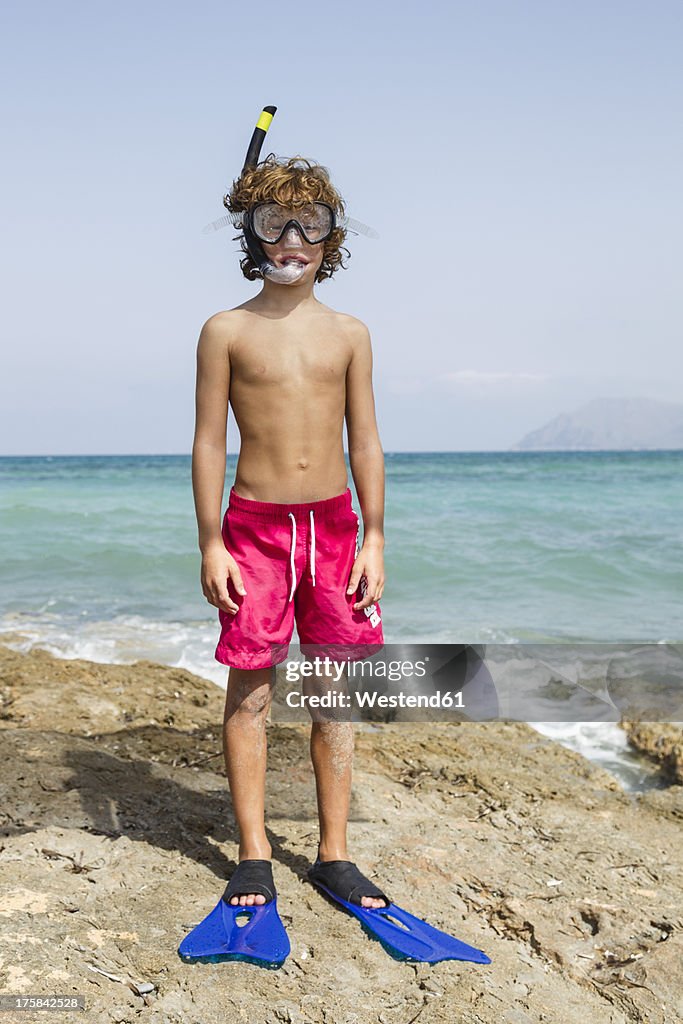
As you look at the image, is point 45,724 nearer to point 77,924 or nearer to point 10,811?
point 10,811

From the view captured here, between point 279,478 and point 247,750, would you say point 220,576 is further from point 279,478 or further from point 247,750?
point 247,750

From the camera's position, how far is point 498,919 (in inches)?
103

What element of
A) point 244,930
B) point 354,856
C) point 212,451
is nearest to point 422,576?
point 354,856

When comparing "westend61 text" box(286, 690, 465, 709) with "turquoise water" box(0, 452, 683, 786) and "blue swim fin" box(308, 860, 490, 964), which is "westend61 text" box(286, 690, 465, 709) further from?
"blue swim fin" box(308, 860, 490, 964)

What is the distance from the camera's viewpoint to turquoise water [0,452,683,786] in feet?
24.2

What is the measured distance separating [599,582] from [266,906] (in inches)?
311

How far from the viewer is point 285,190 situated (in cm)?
254

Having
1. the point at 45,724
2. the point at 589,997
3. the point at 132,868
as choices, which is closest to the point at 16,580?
the point at 45,724

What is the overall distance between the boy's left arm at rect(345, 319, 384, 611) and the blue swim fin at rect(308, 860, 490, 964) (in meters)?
0.79

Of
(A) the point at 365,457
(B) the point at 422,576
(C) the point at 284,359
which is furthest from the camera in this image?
(B) the point at 422,576

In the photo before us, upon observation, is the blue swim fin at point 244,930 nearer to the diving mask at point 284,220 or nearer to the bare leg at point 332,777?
the bare leg at point 332,777

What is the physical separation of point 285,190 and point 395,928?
209 cm

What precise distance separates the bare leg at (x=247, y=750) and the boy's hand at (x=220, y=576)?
251 millimetres

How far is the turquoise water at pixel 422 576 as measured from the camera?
737cm
